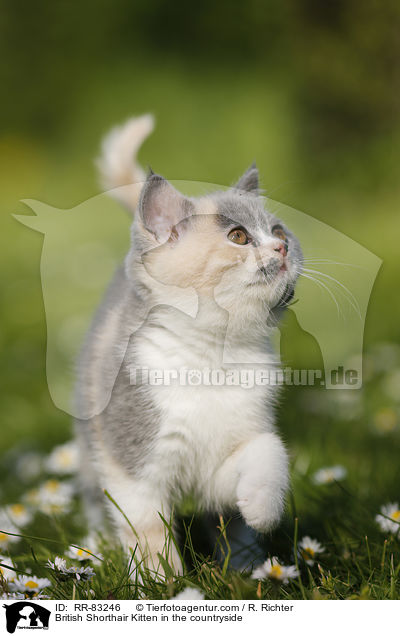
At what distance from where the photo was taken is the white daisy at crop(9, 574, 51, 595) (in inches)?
40.5

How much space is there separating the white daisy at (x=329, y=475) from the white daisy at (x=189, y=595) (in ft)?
1.59

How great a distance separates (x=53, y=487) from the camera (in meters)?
1.59

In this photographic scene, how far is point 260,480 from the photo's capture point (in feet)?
3.08

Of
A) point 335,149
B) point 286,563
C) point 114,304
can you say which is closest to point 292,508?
point 286,563

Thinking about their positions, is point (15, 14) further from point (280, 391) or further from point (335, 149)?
point (280, 391)

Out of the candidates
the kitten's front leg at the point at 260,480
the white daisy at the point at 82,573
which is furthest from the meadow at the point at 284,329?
the kitten's front leg at the point at 260,480

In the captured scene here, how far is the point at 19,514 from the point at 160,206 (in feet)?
2.81

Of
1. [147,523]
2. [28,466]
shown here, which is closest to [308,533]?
[147,523]

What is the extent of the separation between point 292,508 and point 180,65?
185 centimetres

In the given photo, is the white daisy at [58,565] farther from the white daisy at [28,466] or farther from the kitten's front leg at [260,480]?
the white daisy at [28,466]

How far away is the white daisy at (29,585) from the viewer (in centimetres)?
103

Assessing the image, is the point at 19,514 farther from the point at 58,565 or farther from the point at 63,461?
the point at 58,565
